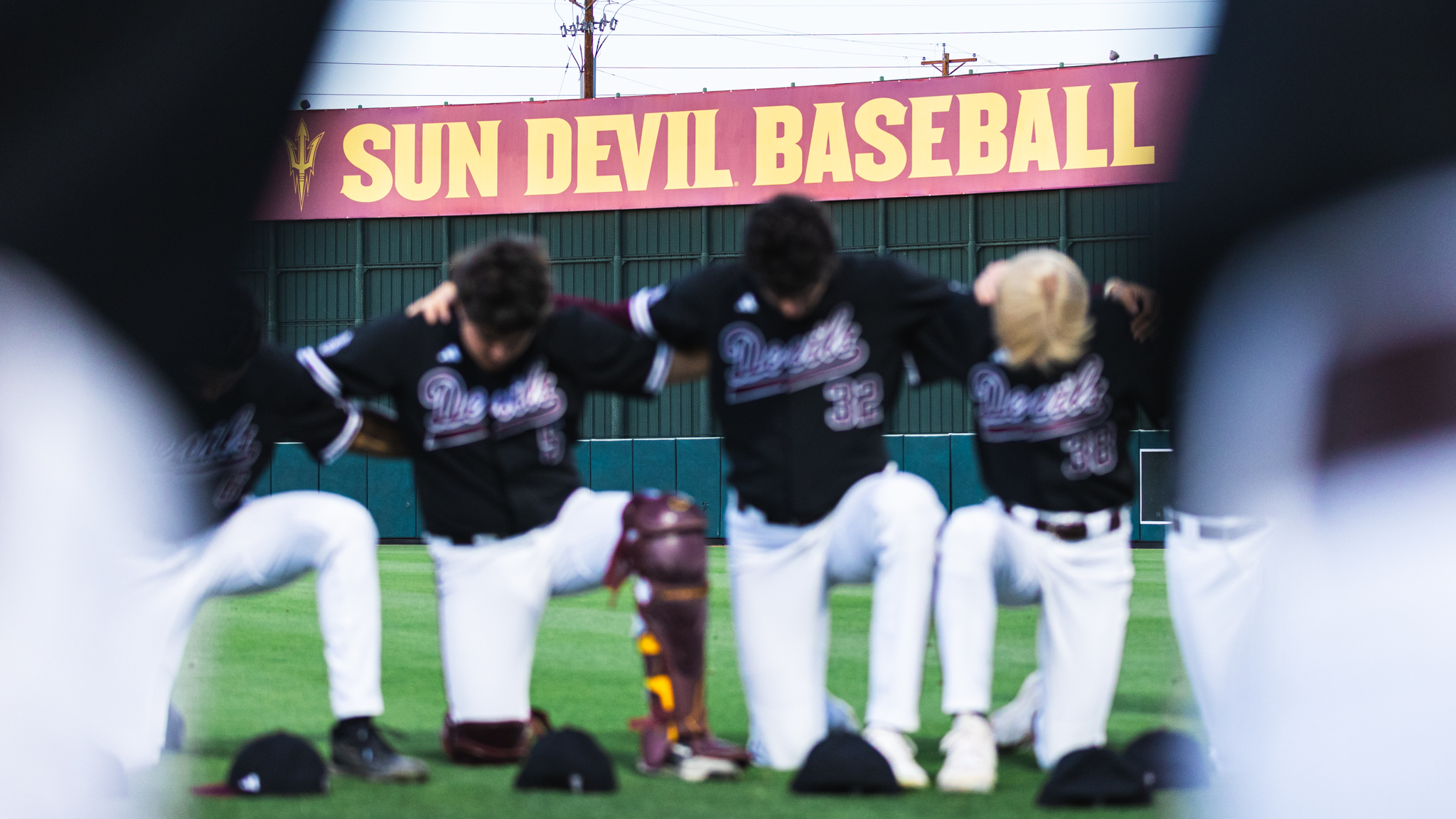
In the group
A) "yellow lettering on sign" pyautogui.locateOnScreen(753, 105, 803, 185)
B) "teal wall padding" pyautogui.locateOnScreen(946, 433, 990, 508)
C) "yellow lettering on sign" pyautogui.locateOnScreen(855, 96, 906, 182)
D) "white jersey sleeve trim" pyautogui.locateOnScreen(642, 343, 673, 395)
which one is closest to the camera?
"white jersey sleeve trim" pyautogui.locateOnScreen(642, 343, 673, 395)

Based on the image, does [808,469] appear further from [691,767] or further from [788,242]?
[691,767]

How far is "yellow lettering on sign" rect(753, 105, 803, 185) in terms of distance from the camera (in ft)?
50.5

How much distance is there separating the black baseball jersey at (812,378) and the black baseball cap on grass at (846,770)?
721 mm

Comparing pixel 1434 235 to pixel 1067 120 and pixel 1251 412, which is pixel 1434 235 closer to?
pixel 1251 412

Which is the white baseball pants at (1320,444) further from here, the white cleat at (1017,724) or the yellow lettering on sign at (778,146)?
the yellow lettering on sign at (778,146)

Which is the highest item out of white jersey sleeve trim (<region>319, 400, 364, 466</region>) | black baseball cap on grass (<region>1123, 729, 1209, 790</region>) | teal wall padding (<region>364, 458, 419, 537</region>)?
white jersey sleeve trim (<region>319, 400, 364, 466</region>)

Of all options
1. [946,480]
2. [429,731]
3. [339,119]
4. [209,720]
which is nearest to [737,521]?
[429,731]

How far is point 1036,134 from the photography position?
47.6 feet

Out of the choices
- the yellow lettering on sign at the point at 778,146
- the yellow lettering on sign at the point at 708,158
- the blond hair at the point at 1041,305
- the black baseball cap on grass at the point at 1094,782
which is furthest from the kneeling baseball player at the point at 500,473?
the yellow lettering on sign at the point at 708,158

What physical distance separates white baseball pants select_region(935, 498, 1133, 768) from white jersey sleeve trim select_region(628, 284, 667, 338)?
0.93m

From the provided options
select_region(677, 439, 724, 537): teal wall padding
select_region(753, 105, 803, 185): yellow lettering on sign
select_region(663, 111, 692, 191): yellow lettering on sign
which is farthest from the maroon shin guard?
select_region(663, 111, 692, 191): yellow lettering on sign

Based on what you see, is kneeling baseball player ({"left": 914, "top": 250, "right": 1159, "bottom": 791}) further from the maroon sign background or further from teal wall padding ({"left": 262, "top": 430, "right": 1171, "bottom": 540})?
teal wall padding ({"left": 262, "top": 430, "right": 1171, "bottom": 540})

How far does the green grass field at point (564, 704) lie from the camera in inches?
59.1

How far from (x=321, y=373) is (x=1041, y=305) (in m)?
1.72
